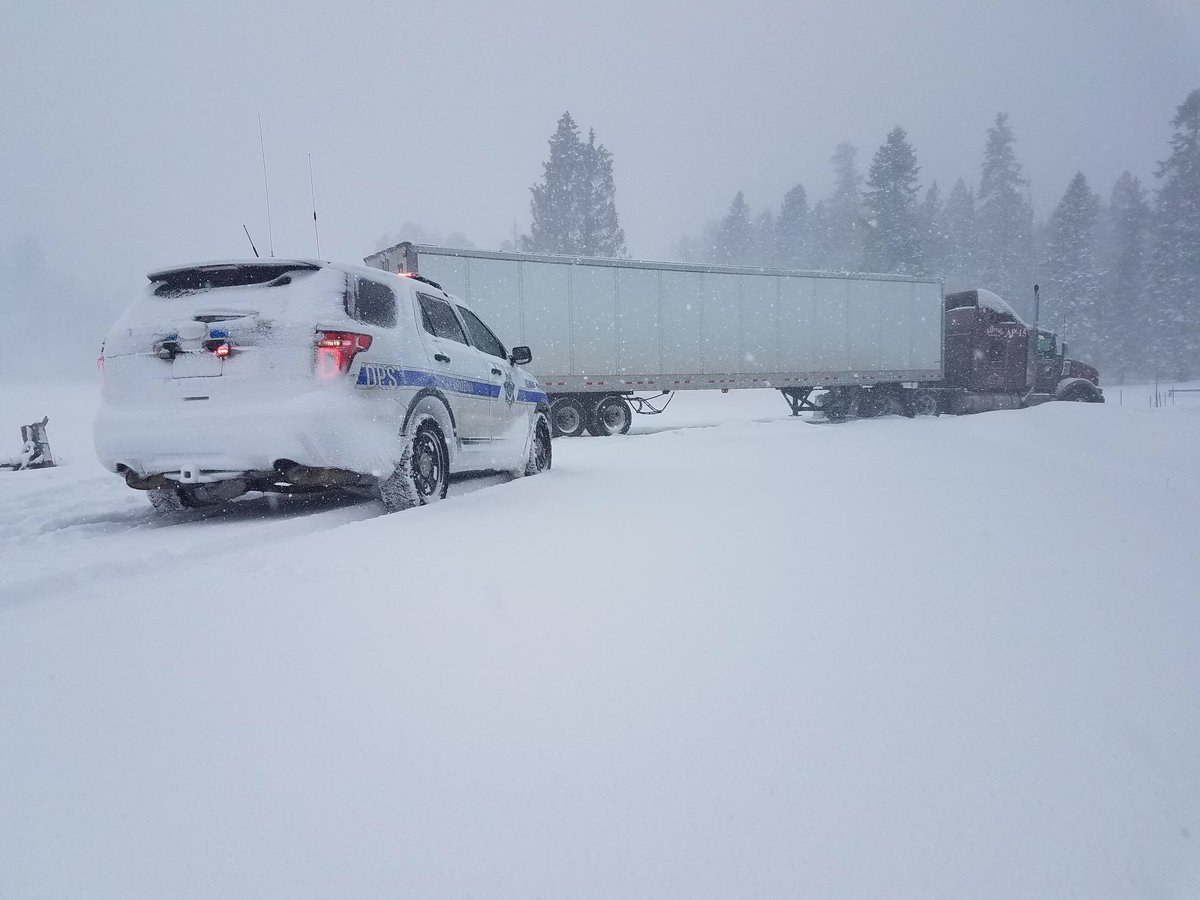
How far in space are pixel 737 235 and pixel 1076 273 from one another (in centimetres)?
2614

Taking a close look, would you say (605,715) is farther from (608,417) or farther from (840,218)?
(840,218)

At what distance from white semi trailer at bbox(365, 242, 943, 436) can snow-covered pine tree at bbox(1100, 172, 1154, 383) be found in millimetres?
42972

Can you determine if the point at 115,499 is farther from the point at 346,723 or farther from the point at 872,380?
the point at 872,380

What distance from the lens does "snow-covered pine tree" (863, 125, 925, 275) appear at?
42.6 metres

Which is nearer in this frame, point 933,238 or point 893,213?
point 893,213

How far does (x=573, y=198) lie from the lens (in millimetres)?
43219

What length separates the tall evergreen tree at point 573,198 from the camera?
141ft

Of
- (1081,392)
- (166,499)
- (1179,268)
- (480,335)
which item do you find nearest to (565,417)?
(480,335)

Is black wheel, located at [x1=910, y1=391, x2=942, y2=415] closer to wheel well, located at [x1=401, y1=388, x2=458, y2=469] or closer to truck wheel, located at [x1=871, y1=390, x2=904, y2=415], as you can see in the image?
truck wheel, located at [x1=871, y1=390, x2=904, y2=415]

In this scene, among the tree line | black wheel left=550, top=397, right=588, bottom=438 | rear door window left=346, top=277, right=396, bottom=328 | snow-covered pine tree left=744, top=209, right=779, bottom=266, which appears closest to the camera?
rear door window left=346, top=277, right=396, bottom=328

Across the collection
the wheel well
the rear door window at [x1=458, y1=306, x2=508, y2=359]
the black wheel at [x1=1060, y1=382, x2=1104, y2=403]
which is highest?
the rear door window at [x1=458, y1=306, x2=508, y2=359]

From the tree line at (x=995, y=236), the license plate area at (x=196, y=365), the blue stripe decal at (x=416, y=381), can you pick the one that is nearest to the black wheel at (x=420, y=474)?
the blue stripe decal at (x=416, y=381)

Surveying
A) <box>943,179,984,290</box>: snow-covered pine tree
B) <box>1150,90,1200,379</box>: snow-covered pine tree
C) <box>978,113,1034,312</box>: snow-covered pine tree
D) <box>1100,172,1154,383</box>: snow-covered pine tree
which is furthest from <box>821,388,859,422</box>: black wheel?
<box>1150,90,1200,379</box>: snow-covered pine tree

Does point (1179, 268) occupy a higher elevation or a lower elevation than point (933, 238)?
lower
